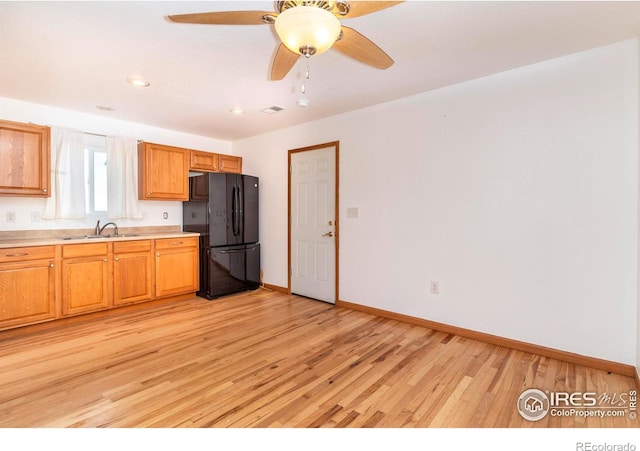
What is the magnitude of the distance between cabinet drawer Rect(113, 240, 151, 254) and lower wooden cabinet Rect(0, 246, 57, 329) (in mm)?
590

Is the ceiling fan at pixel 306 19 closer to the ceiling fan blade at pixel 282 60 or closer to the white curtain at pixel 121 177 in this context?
the ceiling fan blade at pixel 282 60

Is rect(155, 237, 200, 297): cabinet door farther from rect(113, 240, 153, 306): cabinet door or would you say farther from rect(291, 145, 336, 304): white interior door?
rect(291, 145, 336, 304): white interior door

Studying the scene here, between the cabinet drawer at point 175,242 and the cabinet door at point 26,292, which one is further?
the cabinet drawer at point 175,242

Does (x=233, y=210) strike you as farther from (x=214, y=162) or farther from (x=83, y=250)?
(x=83, y=250)

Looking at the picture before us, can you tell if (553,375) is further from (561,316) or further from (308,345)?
(308,345)

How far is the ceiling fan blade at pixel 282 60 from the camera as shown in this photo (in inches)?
72.1

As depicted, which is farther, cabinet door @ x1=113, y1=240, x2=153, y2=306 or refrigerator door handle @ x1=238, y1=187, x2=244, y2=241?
refrigerator door handle @ x1=238, y1=187, x2=244, y2=241

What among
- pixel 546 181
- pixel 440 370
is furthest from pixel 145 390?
pixel 546 181

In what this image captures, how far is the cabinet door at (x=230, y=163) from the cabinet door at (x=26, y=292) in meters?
2.54

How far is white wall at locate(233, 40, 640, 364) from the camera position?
2373mm

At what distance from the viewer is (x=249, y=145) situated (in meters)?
5.18

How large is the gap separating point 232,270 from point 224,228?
2.03 ft

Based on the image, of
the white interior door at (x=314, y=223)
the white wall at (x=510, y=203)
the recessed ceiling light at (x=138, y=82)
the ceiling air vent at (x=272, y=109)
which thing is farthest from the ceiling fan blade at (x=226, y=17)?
the white interior door at (x=314, y=223)

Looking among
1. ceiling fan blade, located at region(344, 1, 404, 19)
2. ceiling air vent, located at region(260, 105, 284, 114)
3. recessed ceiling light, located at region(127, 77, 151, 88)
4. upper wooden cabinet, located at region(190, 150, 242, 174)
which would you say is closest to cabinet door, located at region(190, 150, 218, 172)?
upper wooden cabinet, located at region(190, 150, 242, 174)
